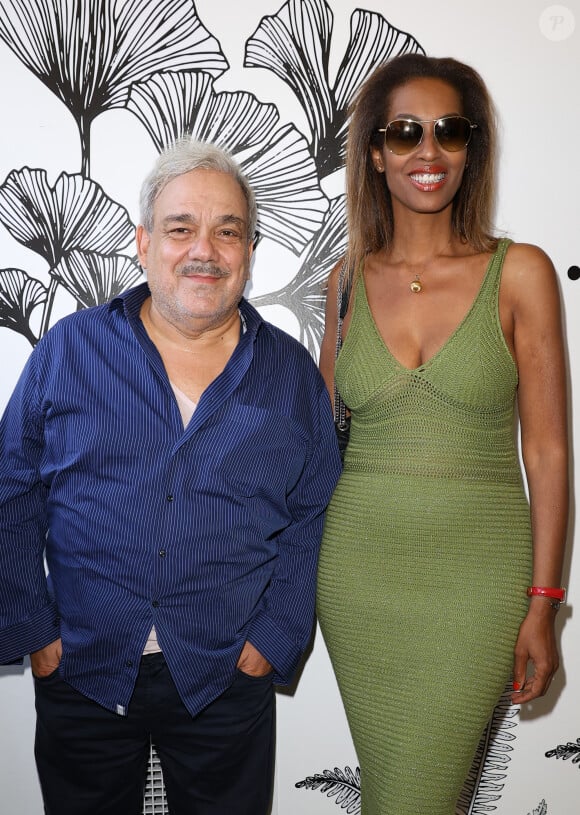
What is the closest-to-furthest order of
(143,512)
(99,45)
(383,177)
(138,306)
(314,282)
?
(143,512) < (138,306) < (383,177) < (99,45) < (314,282)

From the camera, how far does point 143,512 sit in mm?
1802

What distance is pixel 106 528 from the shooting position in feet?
5.95

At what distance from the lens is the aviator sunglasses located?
190cm

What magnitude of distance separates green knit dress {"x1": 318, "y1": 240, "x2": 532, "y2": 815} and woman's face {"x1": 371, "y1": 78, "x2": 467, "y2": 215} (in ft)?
0.65

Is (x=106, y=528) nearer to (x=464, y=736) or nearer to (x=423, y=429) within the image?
(x=423, y=429)

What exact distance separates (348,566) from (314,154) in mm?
1234

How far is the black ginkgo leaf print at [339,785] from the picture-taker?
2.57m

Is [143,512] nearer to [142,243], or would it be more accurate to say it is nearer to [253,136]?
[142,243]

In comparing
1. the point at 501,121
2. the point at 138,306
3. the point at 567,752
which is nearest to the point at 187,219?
the point at 138,306

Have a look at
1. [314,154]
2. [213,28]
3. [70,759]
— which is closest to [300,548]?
[70,759]

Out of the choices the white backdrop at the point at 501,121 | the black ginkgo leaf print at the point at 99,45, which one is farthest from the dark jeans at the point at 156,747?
the black ginkgo leaf print at the point at 99,45

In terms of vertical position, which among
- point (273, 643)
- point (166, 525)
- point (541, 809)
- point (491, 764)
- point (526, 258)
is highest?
point (526, 258)

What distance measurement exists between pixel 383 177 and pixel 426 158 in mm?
224

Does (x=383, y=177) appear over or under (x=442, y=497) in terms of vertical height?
over
